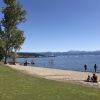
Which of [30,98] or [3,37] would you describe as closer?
[30,98]

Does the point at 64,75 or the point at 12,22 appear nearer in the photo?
the point at 64,75

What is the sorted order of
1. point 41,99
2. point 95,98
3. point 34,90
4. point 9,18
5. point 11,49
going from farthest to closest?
1. point 11,49
2. point 9,18
3. point 34,90
4. point 95,98
5. point 41,99

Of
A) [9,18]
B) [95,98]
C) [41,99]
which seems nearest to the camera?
[41,99]

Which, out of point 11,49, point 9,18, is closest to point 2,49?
point 11,49

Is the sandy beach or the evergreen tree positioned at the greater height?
the evergreen tree

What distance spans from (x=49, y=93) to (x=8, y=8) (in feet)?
165

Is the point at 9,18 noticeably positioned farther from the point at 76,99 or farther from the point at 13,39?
the point at 76,99

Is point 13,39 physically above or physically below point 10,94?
above

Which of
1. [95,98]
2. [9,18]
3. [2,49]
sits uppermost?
[9,18]

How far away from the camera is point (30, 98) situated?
18734 mm

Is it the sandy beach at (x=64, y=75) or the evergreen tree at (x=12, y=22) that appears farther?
the evergreen tree at (x=12, y=22)

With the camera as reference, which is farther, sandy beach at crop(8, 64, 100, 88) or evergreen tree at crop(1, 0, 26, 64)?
evergreen tree at crop(1, 0, 26, 64)

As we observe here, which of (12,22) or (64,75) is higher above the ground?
(12,22)

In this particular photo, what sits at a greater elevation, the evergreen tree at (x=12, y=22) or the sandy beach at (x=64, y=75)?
the evergreen tree at (x=12, y=22)
